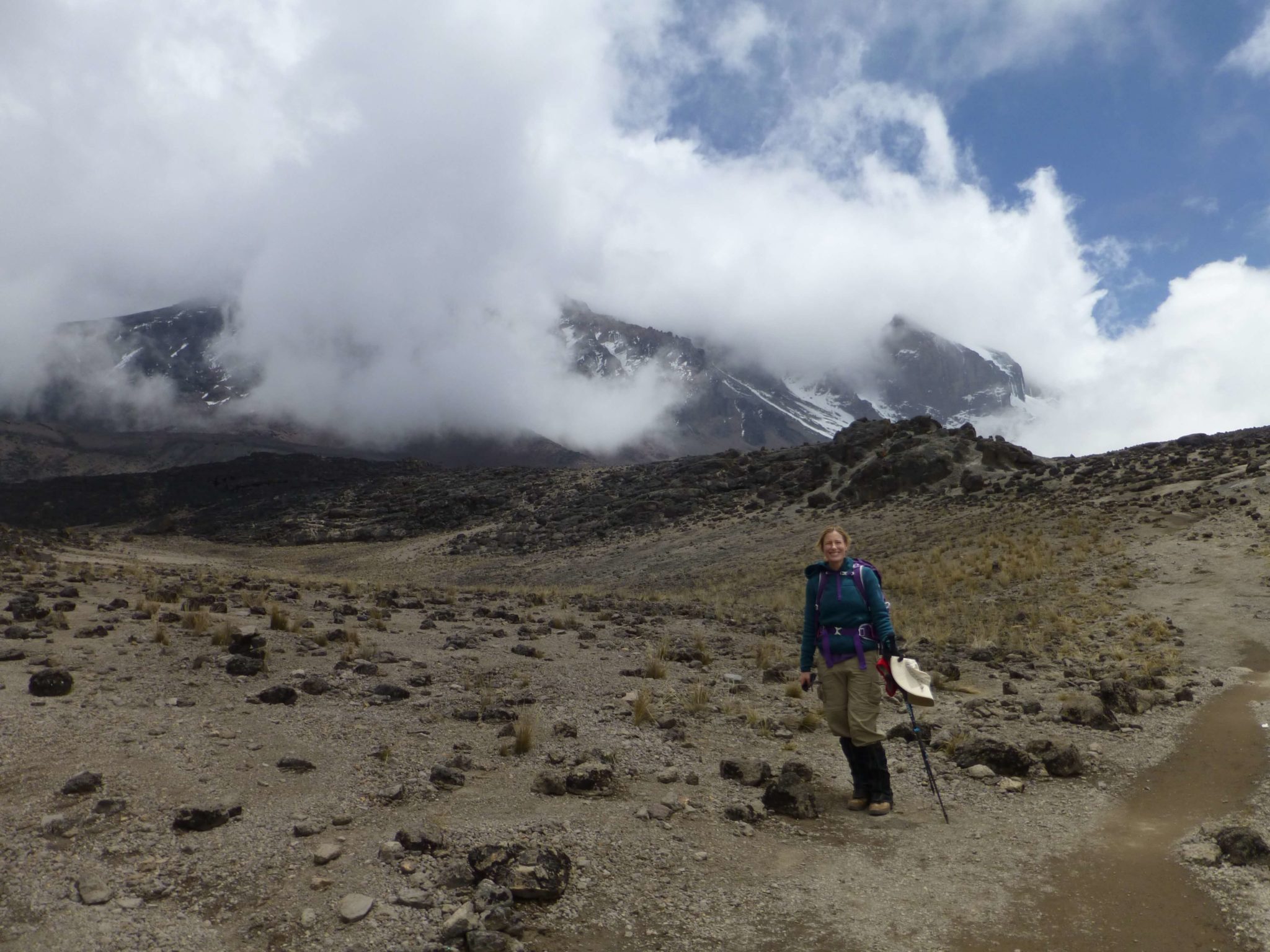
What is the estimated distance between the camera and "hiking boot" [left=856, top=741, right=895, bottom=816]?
5.75 m

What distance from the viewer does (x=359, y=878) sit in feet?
14.0

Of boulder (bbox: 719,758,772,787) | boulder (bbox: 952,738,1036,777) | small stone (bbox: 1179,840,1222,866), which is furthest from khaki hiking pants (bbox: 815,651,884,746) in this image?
small stone (bbox: 1179,840,1222,866)

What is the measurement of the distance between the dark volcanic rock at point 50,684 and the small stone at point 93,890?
13.0 ft

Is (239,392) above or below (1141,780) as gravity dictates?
above

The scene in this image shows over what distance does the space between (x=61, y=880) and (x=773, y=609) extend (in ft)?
58.4

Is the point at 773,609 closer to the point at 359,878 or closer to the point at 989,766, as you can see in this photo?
the point at 989,766

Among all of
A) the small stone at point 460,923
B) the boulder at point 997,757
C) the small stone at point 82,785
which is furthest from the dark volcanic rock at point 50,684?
the boulder at point 997,757

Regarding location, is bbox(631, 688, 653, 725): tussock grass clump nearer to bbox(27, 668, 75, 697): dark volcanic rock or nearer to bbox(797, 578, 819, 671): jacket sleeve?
bbox(797, 578, 819, 671): jacket sleeve

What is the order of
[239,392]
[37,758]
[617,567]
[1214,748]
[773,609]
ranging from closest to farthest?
1. [37,758]
2. [1214,748]
3. [773,609]
4. [617,567]
5. [239,392]

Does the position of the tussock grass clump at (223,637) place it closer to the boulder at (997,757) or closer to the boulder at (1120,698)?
the boulder at (997,757)

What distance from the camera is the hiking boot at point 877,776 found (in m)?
5.75

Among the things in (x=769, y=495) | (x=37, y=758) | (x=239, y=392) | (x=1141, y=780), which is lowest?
(x=1141, y=780)

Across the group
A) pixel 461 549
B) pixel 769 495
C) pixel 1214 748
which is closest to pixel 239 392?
pixel 461 549

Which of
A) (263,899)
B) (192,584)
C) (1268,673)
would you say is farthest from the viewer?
(192,584)
